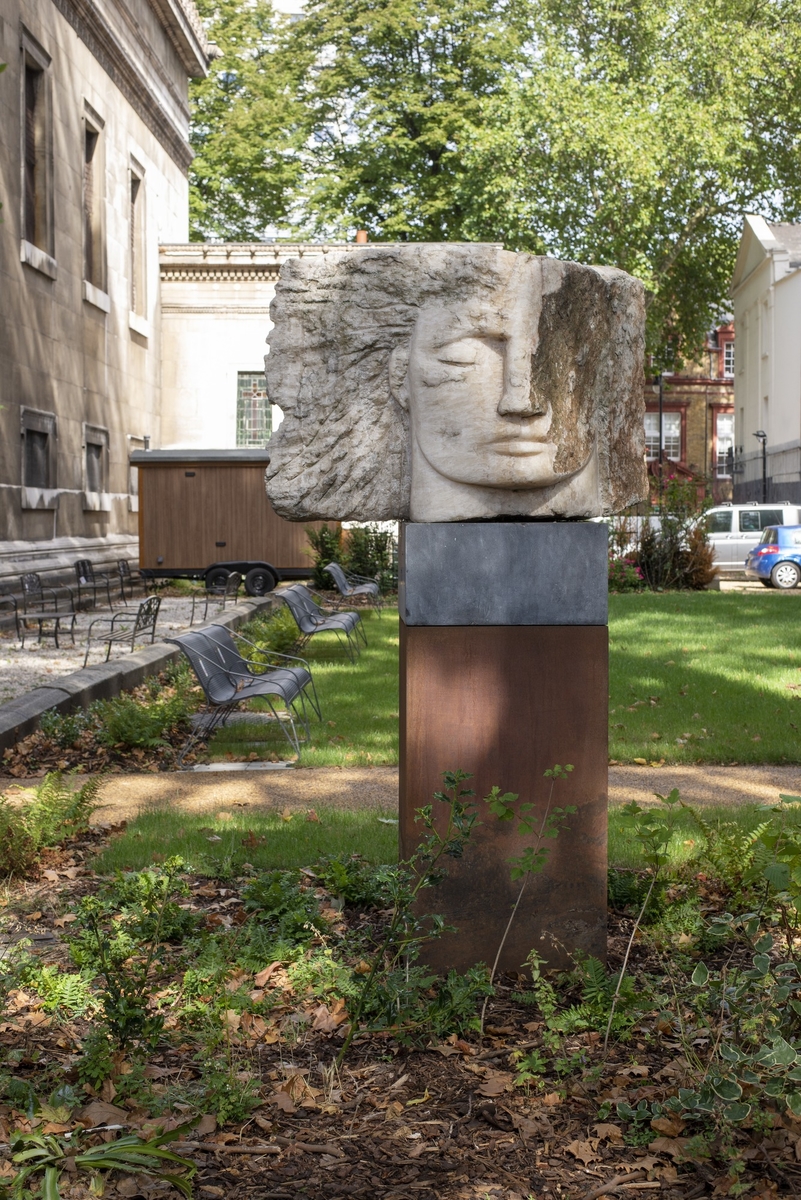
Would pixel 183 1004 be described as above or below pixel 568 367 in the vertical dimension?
below

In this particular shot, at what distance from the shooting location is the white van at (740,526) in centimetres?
2909

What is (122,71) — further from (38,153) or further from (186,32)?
(38,153)

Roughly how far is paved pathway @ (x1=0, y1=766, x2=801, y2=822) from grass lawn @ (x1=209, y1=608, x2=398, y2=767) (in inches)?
14.3

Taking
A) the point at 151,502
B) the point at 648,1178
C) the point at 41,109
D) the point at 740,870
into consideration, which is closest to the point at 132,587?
the point at 151,502

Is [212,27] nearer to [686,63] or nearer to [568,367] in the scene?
[686,63]

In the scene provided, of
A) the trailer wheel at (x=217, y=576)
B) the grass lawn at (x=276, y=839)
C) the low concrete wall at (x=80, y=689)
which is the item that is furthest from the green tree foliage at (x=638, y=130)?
the grass lawn at (x=276, y=839)

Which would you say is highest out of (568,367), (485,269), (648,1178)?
(485,269)

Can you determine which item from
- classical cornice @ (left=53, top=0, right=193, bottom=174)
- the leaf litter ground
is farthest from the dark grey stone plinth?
classical cornice @ (left=53, top=0, right=193, bottom=174)

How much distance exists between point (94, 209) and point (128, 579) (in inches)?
329

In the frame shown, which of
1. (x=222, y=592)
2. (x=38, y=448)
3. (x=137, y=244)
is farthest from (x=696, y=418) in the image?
(x=38, y=448)

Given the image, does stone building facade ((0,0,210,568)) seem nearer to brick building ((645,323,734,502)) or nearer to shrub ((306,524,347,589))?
shrub ((306,524,347,589))

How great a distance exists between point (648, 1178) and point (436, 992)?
117 cm

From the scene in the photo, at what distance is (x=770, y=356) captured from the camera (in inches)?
1784

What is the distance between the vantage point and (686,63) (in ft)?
121
